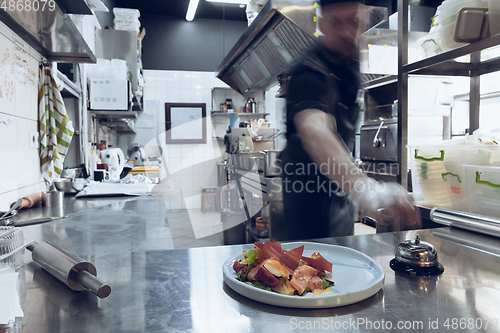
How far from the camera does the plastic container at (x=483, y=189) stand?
1000 millimetres

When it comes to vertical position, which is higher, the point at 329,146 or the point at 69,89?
the point at 69,89

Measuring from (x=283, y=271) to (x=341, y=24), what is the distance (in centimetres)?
130

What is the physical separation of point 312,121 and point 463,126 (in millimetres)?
2816

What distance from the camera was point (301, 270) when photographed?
0.56 metres

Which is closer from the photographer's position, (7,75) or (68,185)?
(7,75)

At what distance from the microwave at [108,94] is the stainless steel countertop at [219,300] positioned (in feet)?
9.07

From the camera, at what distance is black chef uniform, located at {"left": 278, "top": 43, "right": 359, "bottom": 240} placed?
150cm

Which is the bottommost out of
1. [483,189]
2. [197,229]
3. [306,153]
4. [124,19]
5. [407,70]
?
[197,229]

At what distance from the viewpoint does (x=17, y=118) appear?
1.64m

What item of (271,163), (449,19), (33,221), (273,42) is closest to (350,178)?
(449,19)

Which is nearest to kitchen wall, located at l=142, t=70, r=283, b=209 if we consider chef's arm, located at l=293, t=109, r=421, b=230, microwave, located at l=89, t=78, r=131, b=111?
microwave, located at l=89, t=78, r=131, b=111

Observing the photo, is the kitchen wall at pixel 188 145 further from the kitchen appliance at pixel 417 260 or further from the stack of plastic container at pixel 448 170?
the kitchen appliance at pixel 417 260

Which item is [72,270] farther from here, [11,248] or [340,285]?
[340,285]

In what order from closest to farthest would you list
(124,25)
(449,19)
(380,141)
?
(449,19)
(380,141)
(124,25)
